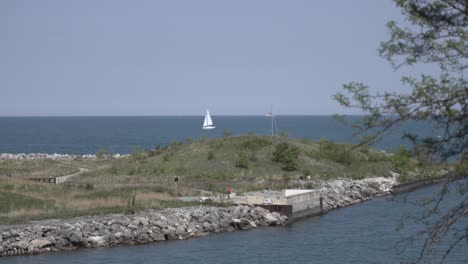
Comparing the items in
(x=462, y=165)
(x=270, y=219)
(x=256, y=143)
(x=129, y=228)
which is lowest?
(x=270, y=219)

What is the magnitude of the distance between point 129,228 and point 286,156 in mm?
32961

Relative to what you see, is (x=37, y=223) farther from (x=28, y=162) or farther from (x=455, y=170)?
(x=28, y=162)

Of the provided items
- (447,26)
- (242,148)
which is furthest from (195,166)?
(447,26)

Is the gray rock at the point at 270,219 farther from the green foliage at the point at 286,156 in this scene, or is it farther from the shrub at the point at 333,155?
the shrub at the point at 333,155

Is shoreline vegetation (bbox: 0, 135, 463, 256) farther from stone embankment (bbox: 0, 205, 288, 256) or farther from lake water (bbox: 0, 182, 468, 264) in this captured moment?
lake water (bbox: 0, 182, 468, 264)

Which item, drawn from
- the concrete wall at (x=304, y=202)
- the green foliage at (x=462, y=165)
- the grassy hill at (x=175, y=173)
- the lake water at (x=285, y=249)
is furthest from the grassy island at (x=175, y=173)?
the green foliage at (x=462, y=165)

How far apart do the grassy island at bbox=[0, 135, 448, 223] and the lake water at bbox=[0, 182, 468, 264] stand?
594 cm

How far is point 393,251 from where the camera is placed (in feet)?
124

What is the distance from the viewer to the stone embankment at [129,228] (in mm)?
36438

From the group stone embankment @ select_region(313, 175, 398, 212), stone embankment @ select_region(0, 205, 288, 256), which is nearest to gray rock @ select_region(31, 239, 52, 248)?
stone embankment @ select_region(0, 205, 288, 256)

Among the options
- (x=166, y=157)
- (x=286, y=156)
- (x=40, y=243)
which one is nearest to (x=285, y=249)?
(x=40, y=243)

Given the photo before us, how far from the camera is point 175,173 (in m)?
67.4

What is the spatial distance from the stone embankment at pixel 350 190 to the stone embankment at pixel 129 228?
33.8 ft

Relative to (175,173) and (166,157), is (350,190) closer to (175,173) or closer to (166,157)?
(175,173)
